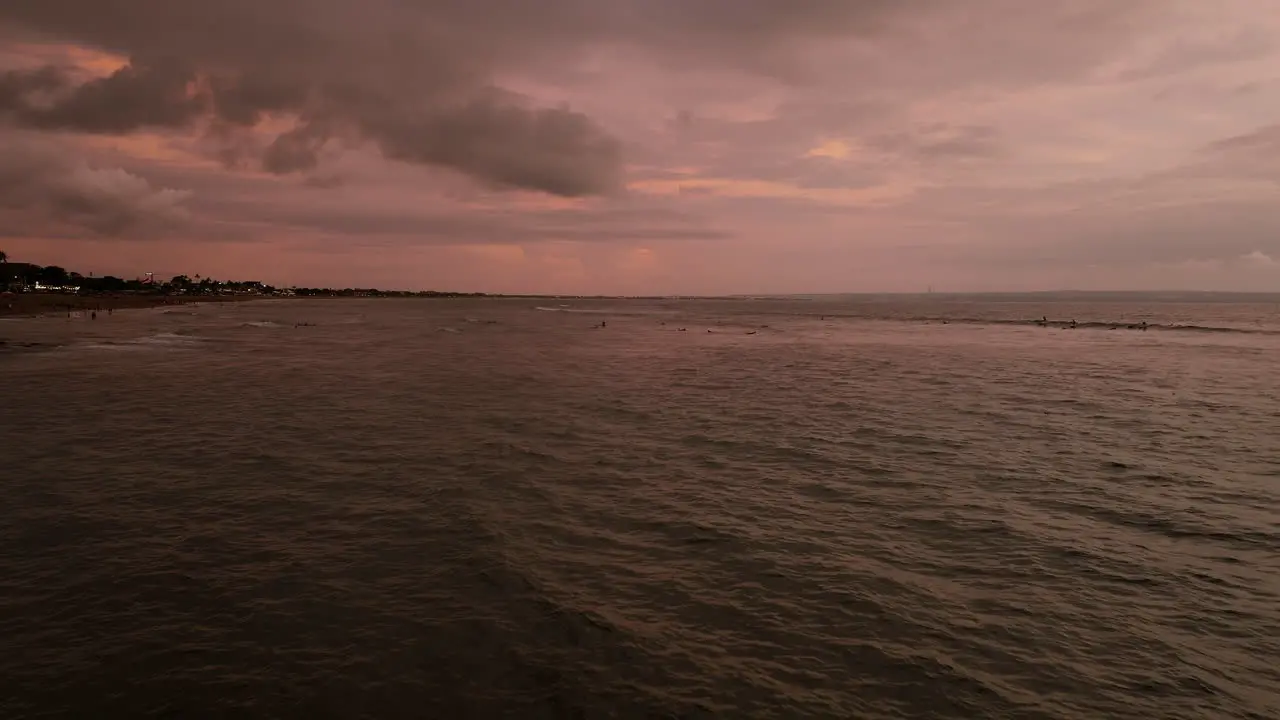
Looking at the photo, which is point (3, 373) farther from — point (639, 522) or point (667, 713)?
point (667, 713)

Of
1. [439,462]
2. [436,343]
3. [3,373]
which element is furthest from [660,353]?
[3,373]

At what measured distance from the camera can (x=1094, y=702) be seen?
1180 centimetres

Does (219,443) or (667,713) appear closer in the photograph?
(667,713)

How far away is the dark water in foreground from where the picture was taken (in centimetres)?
1189

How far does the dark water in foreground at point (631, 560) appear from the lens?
39.0ft

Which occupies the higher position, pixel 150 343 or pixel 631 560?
pixel 150 343

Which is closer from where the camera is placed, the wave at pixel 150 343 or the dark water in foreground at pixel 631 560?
the dark water in foreground at pixel 631 560

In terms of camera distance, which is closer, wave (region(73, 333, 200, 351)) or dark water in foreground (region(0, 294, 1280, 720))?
dark water in foreground (region(0, 294, 1280, 720))

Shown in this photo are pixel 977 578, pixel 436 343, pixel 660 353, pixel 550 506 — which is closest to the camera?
pixel 977 578

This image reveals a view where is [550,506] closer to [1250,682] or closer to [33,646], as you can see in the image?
[33,646]

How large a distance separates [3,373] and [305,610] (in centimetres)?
5346

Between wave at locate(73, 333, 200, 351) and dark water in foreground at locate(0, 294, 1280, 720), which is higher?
wave at locate(73, 333, 200, 351)

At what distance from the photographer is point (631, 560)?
17125 mm

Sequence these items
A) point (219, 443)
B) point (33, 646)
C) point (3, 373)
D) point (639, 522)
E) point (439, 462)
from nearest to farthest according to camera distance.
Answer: point (33, 646), point (639, 522), point (439, 462), point (219, 443), point (3, 373)
